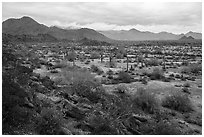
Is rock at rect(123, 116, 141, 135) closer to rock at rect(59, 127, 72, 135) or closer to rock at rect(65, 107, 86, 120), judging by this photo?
rock at rect(65, 107, 86, 120)

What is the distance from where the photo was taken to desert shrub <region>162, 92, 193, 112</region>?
13086mm

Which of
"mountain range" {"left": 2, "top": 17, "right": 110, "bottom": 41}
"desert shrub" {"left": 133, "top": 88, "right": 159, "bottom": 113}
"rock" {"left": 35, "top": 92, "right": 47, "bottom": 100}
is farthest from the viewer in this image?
"mountain range" {"left": 2, "top": 17, "right": 110, "bottom": 41}

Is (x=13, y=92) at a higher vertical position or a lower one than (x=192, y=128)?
higher

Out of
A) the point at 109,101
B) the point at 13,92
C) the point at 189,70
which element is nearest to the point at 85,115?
the point at 109,101

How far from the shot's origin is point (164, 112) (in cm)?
1229

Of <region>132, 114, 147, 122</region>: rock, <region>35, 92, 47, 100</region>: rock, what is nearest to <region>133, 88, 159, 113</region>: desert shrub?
<region>132, 114, 147, 122</region>: rock

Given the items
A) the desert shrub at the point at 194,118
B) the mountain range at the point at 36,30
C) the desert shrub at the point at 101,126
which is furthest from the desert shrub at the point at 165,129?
the mountain range at the point at 36,30

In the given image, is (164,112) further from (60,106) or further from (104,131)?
(60,106)

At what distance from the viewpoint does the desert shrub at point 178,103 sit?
42.9 ft

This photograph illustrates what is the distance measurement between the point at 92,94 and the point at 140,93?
290 centimetres

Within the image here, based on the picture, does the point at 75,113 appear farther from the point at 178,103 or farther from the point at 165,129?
the point at 178,103

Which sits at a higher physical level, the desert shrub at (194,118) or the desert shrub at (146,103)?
the desert shrub at (146,103)

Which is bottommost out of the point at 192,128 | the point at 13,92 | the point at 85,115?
the point at 192,128

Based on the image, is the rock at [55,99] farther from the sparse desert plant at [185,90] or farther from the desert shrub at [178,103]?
the sparse desert plant at [185,90]
